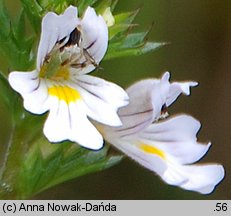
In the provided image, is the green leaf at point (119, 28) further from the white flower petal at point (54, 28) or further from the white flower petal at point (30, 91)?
the white flower petal at point (30, 91)

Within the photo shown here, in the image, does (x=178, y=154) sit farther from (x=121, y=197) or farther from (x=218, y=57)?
(x=218, y=57)

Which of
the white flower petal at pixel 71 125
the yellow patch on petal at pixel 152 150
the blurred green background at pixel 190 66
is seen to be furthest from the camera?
the blurred green background at pixel 190 66

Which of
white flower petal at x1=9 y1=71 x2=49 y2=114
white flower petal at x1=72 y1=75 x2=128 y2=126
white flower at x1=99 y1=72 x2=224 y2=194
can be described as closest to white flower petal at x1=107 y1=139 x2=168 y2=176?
white flower at x1=99 y1=72 x2=224 y2=194

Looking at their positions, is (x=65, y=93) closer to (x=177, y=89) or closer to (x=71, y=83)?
(x=71, y=83)

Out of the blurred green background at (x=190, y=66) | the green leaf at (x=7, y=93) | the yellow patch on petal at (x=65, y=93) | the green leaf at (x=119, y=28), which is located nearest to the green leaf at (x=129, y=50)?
the green leaf at (x=119, y=28)

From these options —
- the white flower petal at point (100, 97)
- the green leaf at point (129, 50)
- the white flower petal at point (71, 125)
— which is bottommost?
the white flower petal at point (71, 125)

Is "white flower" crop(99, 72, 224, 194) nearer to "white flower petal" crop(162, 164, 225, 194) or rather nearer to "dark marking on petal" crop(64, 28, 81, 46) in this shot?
"white flower petal" crop(162, 164, 225, 194)

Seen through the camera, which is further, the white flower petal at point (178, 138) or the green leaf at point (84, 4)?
the white flower petal at point (178, 138)
